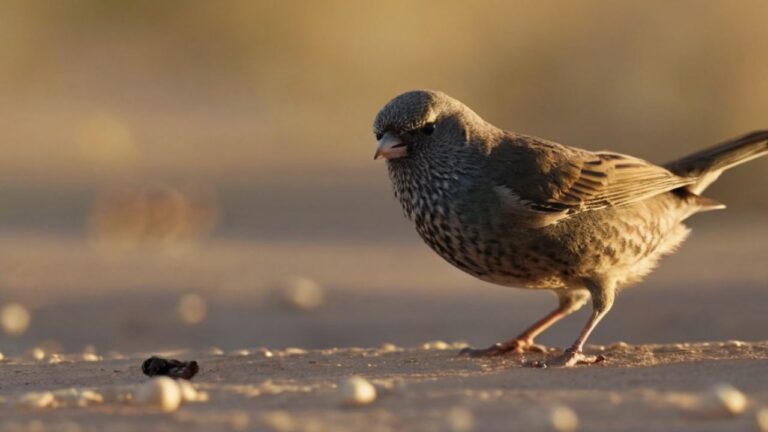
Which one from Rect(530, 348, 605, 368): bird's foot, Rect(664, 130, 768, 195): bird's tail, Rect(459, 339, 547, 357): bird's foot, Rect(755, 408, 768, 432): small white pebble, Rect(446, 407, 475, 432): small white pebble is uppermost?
Rect(664, 130, 768, 195): bird's tail

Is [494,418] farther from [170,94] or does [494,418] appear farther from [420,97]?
[170,94]

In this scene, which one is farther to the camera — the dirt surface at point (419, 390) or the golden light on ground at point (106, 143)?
the golden light on ground at point (106, 143)

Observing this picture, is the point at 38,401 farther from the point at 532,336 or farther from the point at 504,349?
the point at 532,336

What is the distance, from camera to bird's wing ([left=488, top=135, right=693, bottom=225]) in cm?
733

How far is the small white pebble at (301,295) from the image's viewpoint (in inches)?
427

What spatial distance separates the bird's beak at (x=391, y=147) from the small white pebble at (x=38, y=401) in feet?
7.71

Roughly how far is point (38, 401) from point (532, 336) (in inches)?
124

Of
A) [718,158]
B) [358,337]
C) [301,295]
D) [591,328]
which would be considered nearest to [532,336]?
[591,328]

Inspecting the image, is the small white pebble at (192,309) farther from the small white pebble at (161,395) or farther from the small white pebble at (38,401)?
the small white pebble at (161,395)

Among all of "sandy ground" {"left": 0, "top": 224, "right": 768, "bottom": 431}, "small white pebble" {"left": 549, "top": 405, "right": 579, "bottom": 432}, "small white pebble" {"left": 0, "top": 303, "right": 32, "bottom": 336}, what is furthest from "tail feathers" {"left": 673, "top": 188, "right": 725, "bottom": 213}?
"small white pebble" {"left": 0, "top": 303, "right": 32, "bottom": 336}

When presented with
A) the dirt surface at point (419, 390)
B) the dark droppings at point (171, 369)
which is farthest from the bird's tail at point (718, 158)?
the dark droppings at point (171, 369)

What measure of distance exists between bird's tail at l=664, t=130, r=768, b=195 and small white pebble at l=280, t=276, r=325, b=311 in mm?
3349

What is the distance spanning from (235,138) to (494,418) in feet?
54.7

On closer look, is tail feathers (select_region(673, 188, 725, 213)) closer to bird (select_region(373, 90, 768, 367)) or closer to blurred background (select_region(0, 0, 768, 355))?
bird (select_region(373, 90, 768, 367))
